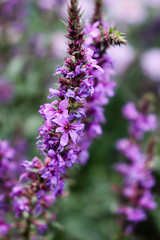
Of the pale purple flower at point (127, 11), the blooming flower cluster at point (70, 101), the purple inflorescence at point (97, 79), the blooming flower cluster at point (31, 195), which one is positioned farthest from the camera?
the pale purple flower at point (127, 11)

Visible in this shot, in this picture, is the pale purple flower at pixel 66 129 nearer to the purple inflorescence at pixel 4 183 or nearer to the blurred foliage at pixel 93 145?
the purple inflorescence at pixel 4 183

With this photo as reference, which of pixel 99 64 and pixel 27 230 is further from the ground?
pixel 99 64

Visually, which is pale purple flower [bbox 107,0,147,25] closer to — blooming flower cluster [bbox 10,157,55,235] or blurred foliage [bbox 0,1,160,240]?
blurred foliage [bbox 0,1,160,240]

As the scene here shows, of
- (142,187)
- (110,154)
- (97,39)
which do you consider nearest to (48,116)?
(97,39)

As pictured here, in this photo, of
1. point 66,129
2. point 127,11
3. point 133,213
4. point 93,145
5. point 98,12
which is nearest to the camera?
point 66,129

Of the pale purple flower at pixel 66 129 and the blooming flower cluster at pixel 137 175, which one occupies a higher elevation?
the blooming flower cluster at pixel 137 175

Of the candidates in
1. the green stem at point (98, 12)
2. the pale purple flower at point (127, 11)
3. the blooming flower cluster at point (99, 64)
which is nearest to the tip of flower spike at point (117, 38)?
the blooming flower cluster at point (99, 64)

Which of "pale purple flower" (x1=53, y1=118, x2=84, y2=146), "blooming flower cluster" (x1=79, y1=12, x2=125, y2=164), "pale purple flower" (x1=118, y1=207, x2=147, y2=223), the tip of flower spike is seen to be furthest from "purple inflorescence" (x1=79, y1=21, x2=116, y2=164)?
"pale purple flower" (x1=118, y1=207, x2=147, y2=223)

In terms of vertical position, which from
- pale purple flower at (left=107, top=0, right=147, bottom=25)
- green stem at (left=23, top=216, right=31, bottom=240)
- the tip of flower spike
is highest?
pale purple flower at (left=107, top=0, right=147, bottom=25)

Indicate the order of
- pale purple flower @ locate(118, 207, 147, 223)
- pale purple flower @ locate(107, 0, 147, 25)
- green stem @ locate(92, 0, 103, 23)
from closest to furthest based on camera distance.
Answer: green stem @ locate(92, 0, 103, 23)
pale purple flower @ locate(118, 207, 147, 223)
pale purple flower @ locate(107, 0, 147, 25)

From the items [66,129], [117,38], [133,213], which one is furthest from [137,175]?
Answer: [117,38]

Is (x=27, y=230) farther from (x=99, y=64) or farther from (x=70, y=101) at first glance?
(x=99, y=64)

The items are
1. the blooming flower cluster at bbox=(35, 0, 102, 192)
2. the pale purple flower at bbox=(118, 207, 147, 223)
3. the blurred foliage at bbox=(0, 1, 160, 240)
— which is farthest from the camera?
the blurred foliage at bbox=(0, 1, 160, 240)
